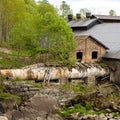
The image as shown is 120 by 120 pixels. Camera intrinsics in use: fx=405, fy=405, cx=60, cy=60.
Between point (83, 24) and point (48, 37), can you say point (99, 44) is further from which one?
point (83, 24)

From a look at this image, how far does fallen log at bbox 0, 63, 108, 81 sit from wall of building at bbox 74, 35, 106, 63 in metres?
2.08

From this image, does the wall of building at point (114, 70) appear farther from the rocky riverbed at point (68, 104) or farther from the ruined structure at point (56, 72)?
→ the rocky riverbed at point (68, 104)

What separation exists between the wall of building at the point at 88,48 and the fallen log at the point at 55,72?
208 centimetres

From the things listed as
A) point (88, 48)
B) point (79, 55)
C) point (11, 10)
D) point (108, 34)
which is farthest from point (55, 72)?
point (11, 10)

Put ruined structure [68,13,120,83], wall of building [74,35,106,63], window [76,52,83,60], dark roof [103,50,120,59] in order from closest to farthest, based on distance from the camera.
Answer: dark roof [103,50,120,59] → ruined structure [68,13,120,83] → wall of building [74,35,106,63] → window [76,52,83,60]

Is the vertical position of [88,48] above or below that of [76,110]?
above

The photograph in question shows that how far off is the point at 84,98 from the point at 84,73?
193 inches

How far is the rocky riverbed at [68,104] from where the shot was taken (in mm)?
28320

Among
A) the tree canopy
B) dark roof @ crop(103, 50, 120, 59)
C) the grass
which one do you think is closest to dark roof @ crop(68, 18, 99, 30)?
dark roof @ crop(103, 50, 120, 59)

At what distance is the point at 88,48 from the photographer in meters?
40.4

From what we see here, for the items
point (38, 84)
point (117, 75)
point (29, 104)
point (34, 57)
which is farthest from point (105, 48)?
point (29, 104)

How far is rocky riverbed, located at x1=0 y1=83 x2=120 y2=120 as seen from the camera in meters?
28.3

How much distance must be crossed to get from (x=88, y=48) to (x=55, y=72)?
6.73 m

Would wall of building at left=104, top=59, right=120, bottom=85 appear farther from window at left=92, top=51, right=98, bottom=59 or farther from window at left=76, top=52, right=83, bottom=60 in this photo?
window at left=76, top=52, right=83, bottom=60
